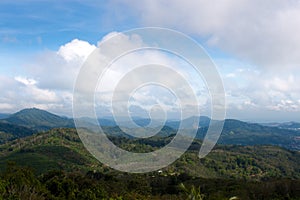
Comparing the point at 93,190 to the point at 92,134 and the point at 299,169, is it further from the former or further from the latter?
the point at 299,169

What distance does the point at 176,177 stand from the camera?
74750mm

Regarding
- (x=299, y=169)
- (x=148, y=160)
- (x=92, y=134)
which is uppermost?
(x=92, y=134)

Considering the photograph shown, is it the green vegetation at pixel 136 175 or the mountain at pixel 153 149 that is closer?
the green vegetation at pixel 136 175

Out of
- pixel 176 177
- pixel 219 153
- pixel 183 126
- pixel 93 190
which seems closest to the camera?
pixel 183 126

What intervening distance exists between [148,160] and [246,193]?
112 ft

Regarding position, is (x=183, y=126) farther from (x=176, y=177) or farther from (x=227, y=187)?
(x=176, y=177)

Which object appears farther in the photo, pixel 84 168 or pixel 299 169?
pixel 299 169

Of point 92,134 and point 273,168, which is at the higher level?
point 92,134

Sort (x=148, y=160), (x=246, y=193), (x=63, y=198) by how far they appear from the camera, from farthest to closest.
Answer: (x=246, y=193)
(x=63, y=198)
(x=148, y=160)

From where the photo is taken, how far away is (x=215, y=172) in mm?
113312

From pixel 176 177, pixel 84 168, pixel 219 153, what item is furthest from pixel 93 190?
pixel 219 153

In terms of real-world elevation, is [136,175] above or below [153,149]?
below

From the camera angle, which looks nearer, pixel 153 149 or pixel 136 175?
pixel 136 175

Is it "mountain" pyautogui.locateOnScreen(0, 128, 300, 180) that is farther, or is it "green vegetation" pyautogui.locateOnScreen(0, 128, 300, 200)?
"mountain" pyautogui.locateOnScreen(0, 128, 300, 180)
